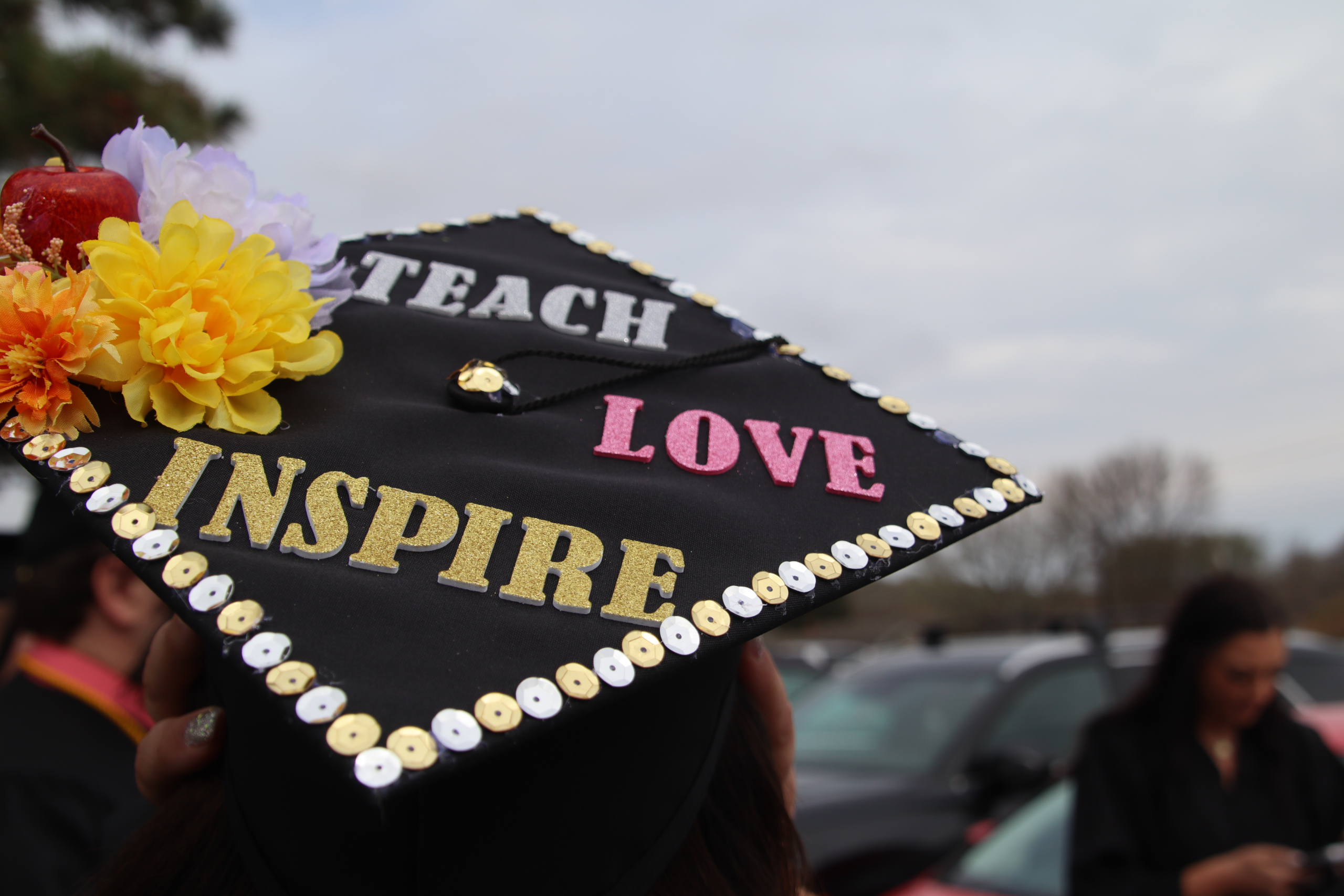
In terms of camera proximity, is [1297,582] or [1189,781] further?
[1297,582]

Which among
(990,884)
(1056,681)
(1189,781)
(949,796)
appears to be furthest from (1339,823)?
(1056,681)

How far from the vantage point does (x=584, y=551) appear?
959 mm

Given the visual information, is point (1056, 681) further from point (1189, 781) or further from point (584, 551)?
point (584, 551)

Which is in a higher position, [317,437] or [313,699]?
[317,437]

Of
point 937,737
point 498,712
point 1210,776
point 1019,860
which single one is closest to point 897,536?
point 498,712

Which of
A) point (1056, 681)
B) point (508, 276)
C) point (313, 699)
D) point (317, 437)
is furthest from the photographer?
point (1056, 681)

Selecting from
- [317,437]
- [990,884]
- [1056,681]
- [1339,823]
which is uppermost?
[317,437]

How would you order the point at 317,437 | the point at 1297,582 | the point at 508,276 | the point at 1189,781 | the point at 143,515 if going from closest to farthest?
the point at 143,515 < the point at 317,437 < the point at 508,276 < the point at 1189,781 < the point at 1297,582

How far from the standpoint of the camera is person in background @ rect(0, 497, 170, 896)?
2070 mm

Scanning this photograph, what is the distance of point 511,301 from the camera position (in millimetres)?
1330

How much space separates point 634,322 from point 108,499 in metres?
0.69

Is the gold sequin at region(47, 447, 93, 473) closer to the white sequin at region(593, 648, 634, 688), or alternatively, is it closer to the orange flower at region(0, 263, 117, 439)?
the orange flower at region(0, 263, 117, 439)

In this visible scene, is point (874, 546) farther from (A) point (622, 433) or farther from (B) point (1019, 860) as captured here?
(B) point (1019, 860)

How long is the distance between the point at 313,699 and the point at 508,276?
0.77 meters
